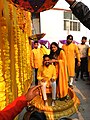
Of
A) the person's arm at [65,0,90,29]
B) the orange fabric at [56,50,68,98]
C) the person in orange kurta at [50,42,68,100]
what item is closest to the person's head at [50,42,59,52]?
the person in orange kurta at [50,42,68,100]

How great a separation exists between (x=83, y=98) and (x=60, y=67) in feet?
5.25

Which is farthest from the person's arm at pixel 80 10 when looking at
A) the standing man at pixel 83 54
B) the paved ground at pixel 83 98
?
the standing man at pixel 83 54

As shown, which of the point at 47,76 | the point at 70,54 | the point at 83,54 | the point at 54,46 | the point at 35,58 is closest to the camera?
the point at 47,76

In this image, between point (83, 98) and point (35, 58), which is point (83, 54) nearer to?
point (35, 58)

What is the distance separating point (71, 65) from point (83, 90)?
36.7 inches

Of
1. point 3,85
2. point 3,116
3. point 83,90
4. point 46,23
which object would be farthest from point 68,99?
point 46,23

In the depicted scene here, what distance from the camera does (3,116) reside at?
6.81 feet

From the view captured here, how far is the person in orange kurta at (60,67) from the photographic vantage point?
7.24m

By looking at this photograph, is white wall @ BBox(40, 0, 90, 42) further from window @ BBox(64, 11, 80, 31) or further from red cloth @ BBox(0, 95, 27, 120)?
red cloth @ BBox(0, 95, 27, 120)

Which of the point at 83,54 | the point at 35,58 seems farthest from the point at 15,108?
the point at 83,54

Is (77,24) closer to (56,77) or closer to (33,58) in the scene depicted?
(33,58)

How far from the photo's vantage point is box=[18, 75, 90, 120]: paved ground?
647 centimetres

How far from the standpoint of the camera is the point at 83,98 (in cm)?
831

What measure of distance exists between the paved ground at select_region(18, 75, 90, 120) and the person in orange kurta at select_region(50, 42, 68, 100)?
0.61 m
